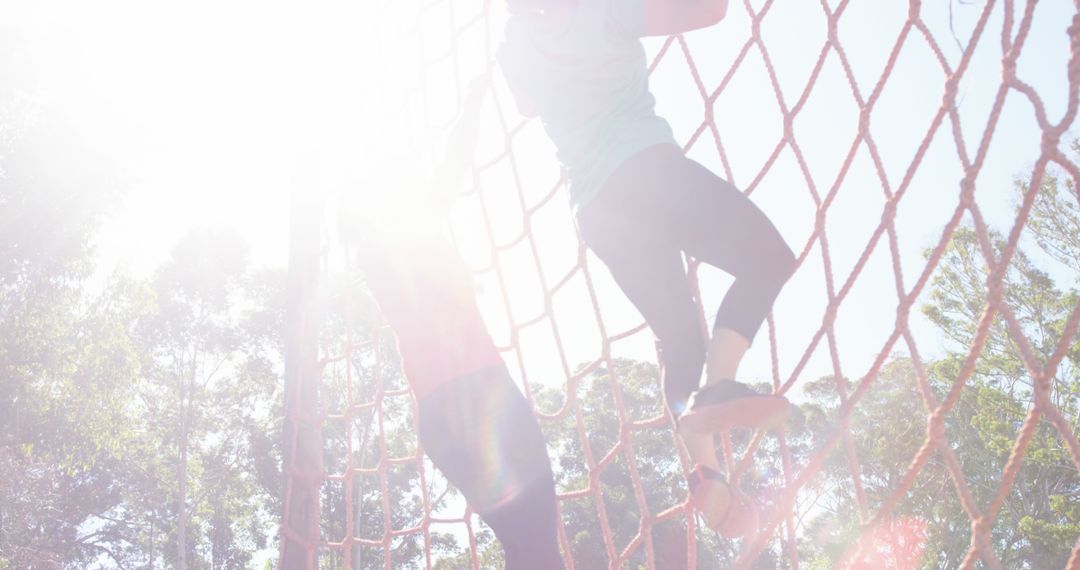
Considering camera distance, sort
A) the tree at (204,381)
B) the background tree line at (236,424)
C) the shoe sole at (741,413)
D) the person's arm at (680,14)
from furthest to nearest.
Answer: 1. the tree at (204,381)
2. the background tree line at (236,424)
3. the person's arm at (680,14)
4. the shoe sole at (741,413)

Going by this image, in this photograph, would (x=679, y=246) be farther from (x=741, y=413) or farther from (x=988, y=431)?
(x=988, y=431)

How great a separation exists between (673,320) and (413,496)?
42.4 ft

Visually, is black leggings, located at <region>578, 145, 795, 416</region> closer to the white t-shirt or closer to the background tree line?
the white t-shirt

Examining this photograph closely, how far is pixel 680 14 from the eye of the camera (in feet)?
3.51

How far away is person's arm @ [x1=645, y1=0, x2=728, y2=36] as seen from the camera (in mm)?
1056

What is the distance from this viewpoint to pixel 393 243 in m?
1.09

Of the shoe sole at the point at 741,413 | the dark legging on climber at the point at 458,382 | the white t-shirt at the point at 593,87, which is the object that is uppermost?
the white t-shirt at the point at 593,87

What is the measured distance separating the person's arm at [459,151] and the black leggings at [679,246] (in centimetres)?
21

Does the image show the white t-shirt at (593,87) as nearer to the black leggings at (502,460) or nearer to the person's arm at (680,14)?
the person's arm at (680,14)

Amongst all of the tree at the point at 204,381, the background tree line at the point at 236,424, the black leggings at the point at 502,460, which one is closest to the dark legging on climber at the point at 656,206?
the black leggings at the point at 502,460

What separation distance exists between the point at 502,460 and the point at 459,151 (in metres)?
0.51

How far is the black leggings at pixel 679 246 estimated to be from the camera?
94cm

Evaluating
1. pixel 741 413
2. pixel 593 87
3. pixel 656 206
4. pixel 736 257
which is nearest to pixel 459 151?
pixel 593 87

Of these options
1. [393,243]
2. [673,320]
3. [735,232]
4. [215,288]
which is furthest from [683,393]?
[215,288]
